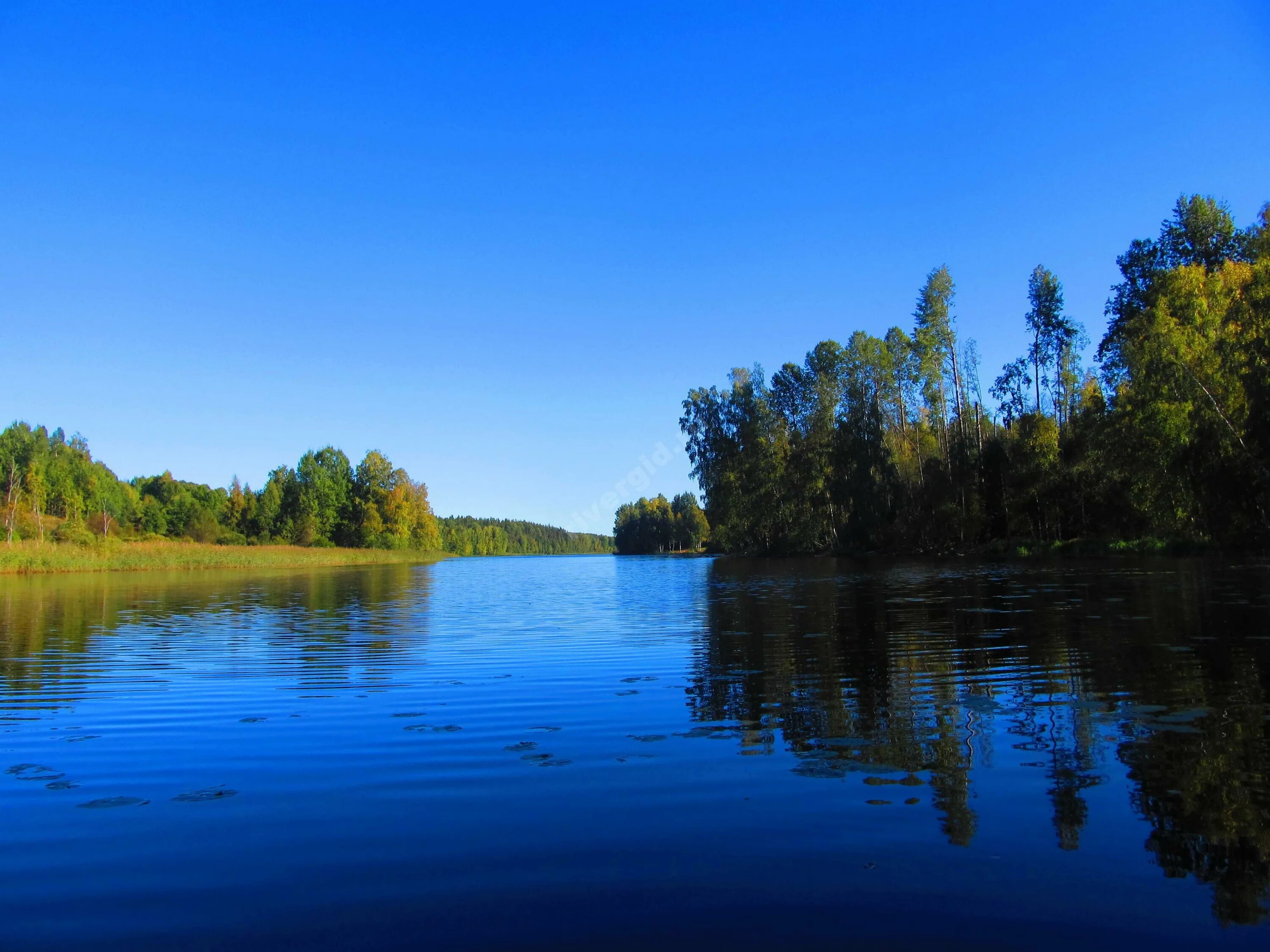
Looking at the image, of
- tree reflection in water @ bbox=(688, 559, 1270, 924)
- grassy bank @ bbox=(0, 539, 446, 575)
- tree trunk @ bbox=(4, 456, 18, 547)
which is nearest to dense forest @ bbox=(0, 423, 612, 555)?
tree trunk @ bbox=(4, 456, 18, 547)

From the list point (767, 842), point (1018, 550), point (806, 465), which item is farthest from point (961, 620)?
point (806, 465)

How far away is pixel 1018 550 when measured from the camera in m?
52.2

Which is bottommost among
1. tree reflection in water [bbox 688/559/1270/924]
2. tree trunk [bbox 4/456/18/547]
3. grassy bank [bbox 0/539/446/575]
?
tree reflection in water [bbox 688/559/1270/924]

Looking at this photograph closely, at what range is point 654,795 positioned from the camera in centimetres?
620

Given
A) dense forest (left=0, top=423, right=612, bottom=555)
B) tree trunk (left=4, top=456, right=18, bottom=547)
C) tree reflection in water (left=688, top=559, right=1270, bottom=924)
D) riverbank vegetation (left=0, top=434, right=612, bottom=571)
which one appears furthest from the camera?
dense forest (left=0, top=423, right=612, bottom=555)

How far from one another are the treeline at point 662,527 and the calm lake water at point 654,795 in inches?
5888

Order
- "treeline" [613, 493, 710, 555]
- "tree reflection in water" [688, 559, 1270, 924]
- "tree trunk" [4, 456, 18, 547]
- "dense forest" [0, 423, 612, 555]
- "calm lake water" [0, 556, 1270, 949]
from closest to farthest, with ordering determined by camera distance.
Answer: "calm lake water" [0, 556, 1270, 949], "tree reflection in water" [688, 559, 1270, 924], "tree trunk" [4, 456, 18, 547], "dense forest" [0, 423, 612, 555], "treeline" [613, 493, 710, 555]

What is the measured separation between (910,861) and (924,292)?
63.3 meters

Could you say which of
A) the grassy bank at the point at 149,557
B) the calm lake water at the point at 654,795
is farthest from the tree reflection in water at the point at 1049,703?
the grassy bank at the point at 149,557

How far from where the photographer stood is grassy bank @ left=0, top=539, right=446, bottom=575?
171ft

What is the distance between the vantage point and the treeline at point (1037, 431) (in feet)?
121

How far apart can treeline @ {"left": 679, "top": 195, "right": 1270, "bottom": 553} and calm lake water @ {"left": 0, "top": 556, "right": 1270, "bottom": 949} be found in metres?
27.6

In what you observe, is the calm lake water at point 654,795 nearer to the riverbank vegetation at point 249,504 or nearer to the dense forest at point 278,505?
the riverbank vegetation at point 249,504

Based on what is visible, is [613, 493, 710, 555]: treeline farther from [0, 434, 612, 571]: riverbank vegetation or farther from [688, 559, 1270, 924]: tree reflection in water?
[688, 559, 1270, 924]: tree reflection in water
